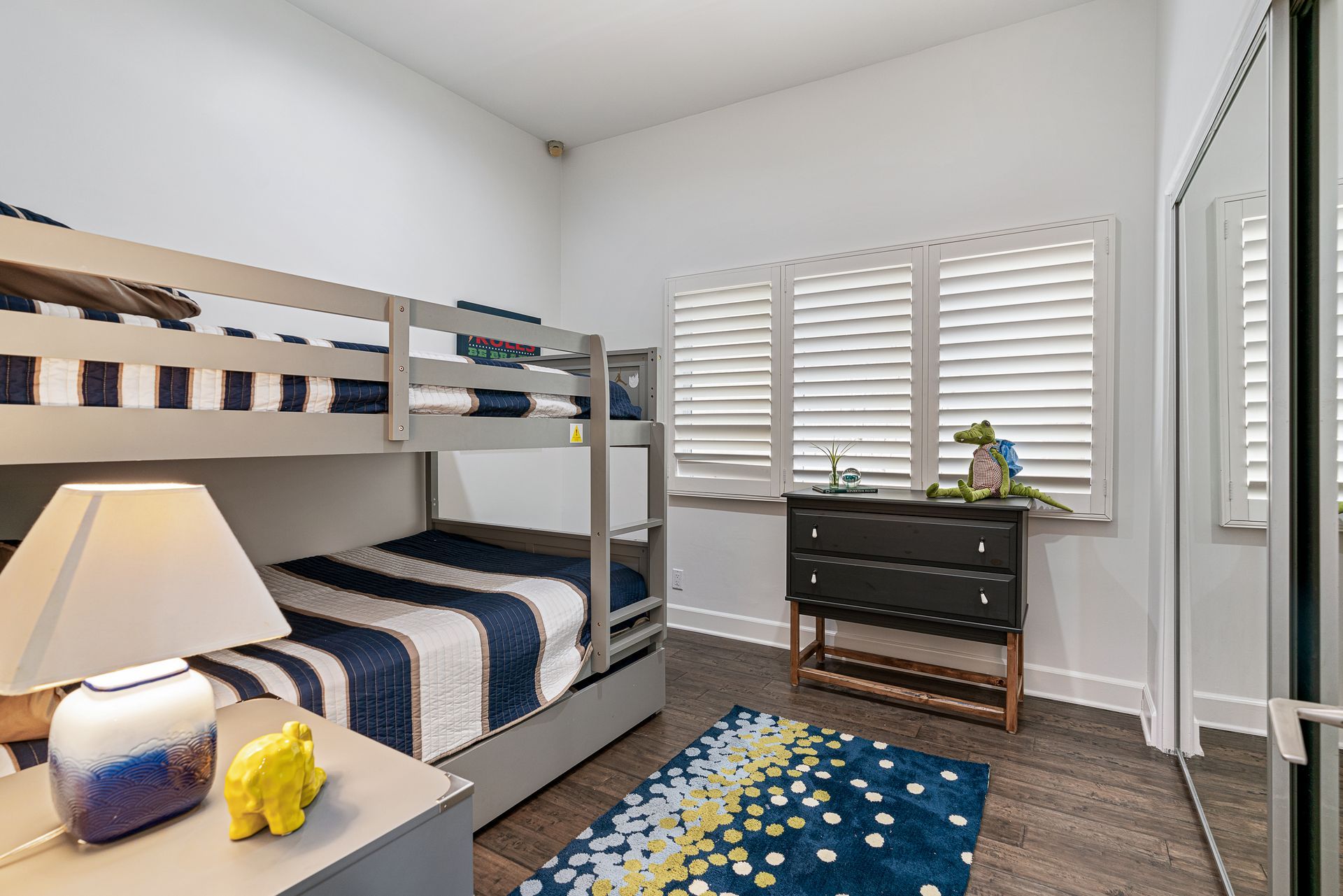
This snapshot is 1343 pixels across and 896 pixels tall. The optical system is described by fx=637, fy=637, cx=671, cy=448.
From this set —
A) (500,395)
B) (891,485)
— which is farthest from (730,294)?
(500,395)

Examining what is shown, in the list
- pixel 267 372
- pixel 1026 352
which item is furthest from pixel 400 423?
pixel 1026 352

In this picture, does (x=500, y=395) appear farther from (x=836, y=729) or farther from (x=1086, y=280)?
(x=1086, y=280)

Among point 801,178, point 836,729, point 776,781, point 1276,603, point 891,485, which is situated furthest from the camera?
point 801,178

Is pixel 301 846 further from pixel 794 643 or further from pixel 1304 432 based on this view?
pixel 794 643

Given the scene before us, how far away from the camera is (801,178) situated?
3.24 metres

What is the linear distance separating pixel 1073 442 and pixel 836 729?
4.87 feet

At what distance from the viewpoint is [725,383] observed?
341 centimetres

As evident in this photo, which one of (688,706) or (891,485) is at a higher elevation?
(891,485)

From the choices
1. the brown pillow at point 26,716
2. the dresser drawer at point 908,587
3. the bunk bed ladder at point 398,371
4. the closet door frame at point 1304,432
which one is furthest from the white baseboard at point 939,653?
the brown pillow at point 26,716

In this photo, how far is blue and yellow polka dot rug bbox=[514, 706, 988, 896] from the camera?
61.7 inches

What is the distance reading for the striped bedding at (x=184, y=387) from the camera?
103cm

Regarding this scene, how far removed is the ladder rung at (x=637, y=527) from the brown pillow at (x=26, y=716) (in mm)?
1408

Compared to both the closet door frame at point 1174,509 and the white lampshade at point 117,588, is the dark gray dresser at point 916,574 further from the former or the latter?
the white lampshade at point 117,588

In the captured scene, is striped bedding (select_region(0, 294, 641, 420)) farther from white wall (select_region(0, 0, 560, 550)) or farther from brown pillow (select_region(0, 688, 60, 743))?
white wall (select_region(0, 0, 560, 550))
